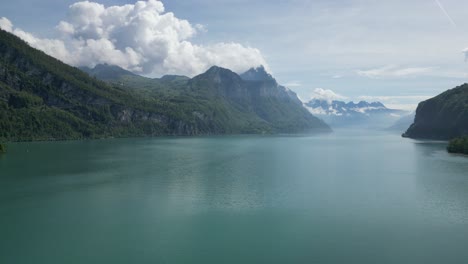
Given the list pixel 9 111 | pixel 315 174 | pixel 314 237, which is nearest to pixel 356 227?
pixel 314 237

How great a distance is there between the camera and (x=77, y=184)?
7025 centimetres

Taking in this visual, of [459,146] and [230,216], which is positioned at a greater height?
[459,146]

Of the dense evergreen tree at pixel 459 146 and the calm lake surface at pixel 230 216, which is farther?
the dense evergreen tree at pixel 459 146

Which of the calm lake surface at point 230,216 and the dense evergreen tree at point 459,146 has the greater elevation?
the dense evergreen tree at point 459,146

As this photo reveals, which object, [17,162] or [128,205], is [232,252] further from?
[17,162]

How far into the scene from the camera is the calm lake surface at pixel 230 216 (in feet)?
119

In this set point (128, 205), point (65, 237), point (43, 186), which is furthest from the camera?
point (43, 186)

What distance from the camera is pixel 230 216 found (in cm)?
4894

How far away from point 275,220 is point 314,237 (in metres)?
7.49

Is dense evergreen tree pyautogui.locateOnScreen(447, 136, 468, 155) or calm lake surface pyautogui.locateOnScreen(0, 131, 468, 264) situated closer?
calm lake surface pyautogui.locateOnScreen(0, 131, 468, 264)

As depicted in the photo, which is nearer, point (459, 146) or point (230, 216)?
point (230, 216)

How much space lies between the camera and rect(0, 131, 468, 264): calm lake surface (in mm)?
36406

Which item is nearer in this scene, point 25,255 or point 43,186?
point 25,255

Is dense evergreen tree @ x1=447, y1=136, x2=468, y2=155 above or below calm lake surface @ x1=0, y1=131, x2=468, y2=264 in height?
above
